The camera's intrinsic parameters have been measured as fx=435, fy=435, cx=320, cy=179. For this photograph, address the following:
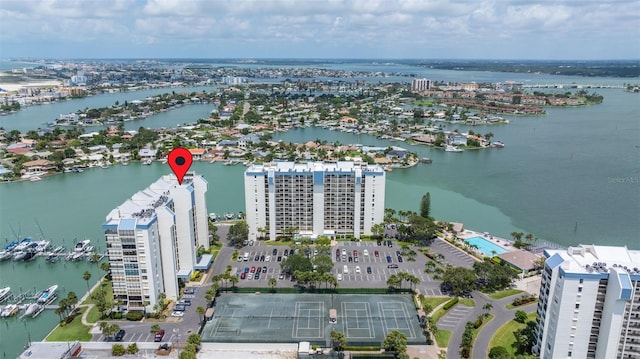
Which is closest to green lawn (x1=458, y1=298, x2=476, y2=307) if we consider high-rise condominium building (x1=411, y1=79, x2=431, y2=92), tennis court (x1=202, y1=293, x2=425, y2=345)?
tennis court (x1=202, y1=293, x2=425, y2=345)

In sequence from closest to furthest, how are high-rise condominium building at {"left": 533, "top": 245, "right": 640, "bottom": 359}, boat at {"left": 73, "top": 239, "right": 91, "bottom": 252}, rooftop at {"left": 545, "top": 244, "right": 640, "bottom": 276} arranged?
high-rise condominium building at {"left": 533, "top": 245, "right": 640, "bottom": 359} < rooftop at {"left": 545, "top": 244, "right": 640, "bottom": 276} < boat at {"left": 73, "top": 239, "right": 91, "bottom": 252}

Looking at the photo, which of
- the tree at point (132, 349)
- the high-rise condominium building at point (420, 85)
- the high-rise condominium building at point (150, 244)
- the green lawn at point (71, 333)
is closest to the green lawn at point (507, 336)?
the tree at point (132, 349)

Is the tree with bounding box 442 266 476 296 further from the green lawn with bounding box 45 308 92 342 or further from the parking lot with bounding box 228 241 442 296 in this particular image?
the green lawn with bounding box 45 308 92 342

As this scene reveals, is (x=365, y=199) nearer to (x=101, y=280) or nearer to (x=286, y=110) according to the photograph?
(x=101, y=280)

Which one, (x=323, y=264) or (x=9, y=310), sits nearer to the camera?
(x=9, y=310)

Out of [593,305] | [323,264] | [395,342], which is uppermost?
[593,305]

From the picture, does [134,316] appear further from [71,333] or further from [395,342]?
[395,342]

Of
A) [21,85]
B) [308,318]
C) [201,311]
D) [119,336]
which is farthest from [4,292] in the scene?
[21,85]
